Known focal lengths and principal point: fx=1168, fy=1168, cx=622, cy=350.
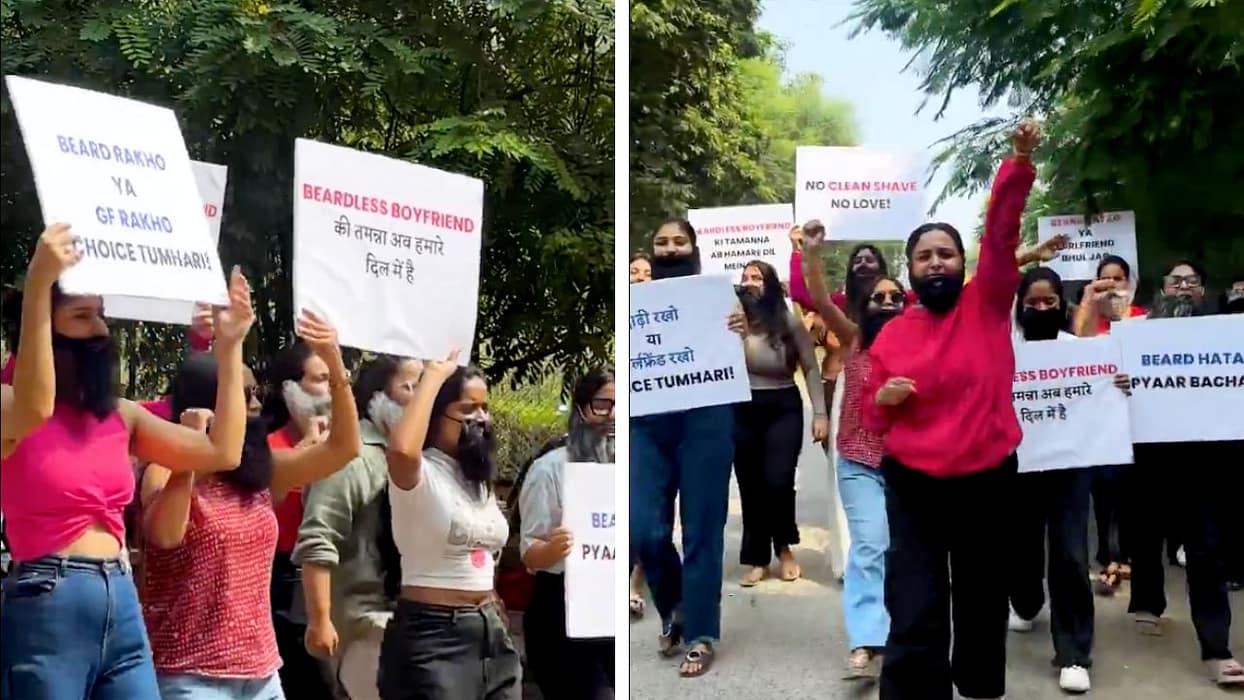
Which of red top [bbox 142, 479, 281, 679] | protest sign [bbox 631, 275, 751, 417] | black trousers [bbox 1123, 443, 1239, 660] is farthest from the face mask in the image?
red top [bbox 142, 479, 281, 679]

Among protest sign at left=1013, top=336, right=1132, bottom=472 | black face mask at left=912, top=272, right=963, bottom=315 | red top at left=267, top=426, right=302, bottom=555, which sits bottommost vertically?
red top at left=267, top=426, right=302, bottom=555

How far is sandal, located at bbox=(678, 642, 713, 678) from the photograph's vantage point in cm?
299

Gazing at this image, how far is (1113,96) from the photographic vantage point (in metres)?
2.96

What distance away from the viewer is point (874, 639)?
2916mm

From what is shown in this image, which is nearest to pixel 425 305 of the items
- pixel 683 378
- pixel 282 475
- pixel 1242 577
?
pixel 282 475

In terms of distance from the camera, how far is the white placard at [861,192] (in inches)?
116

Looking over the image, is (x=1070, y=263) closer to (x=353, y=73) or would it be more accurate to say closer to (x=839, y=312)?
(x=839, y=312)

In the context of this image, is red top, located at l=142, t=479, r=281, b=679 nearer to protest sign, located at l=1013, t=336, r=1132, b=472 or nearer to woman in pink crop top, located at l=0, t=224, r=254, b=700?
woman in pink crop top, located at l=0, t=224, r=254, b=700

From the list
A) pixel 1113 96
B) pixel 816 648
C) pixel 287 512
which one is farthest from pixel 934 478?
pixel 287 512

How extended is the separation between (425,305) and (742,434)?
0.90m

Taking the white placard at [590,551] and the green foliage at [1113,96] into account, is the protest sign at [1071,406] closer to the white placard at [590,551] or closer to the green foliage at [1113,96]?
the green foliage at [1113,96]

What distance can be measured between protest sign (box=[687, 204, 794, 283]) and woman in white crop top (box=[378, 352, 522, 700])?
690 mm

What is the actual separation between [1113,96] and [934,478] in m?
1.08

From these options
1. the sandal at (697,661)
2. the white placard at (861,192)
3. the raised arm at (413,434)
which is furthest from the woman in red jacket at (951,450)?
the raised arm at (413,434)
